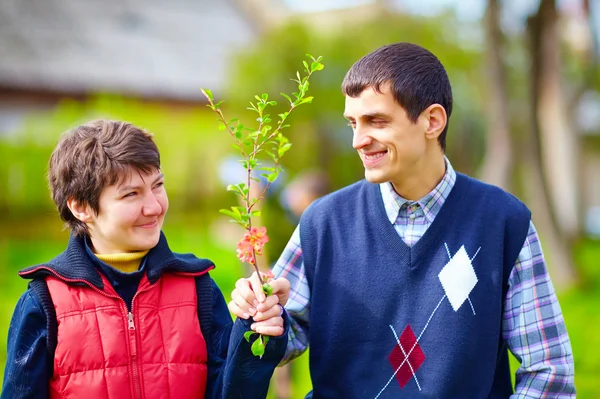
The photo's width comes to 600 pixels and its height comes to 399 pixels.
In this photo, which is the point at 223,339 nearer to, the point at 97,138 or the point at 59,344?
the point at 59,344

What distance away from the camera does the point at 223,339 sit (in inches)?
90.6

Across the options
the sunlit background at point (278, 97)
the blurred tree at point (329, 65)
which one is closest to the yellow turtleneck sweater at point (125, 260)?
the sunlit background at point (278, 97)

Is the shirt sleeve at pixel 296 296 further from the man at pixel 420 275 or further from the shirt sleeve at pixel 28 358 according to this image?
the shirt sleeve at pixel 28 358

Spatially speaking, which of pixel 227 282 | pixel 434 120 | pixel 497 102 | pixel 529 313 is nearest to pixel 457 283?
pixel 529 313

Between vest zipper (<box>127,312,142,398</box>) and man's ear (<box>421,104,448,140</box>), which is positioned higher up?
man's ear (<box>421,104,448,140</box>)

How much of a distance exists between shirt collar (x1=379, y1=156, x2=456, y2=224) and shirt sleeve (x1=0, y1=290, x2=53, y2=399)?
1150 mm

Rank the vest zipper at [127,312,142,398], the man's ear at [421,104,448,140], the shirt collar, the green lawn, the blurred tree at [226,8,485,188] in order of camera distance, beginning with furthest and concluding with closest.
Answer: the blurred tree at [226,8,485,188]
the green lawn
the shirt collar
the man's ear at [421,104,448,140]
the vest zipper at [127,312,142,398]

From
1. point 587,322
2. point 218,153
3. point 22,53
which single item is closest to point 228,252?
point 218,153

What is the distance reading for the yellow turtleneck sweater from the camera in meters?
2.29

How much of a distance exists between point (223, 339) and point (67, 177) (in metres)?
0.72

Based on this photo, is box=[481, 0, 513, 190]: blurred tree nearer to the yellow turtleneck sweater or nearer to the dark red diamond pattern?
the dark red diamond pattern

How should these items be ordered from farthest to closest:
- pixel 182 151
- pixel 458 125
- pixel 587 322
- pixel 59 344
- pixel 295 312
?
pixel 458 125 < pixel 182 151 < pixel 587 322 < pixel 295 312 < pixel 59 344

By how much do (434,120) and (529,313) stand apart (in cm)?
69

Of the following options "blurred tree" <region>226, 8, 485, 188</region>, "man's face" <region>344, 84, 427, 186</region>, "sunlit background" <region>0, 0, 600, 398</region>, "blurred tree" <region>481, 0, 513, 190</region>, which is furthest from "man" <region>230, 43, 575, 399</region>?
"blurred tree" <region>226, 8, 485, 188</region>
